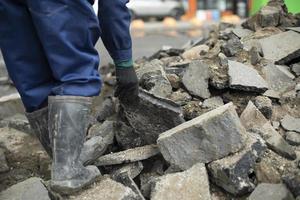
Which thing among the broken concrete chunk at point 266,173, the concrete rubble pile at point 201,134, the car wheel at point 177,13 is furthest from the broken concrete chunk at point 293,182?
the car wheel at point 177,13

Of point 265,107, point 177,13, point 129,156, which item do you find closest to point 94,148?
point 129,156

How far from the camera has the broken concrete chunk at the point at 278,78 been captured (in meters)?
3.57

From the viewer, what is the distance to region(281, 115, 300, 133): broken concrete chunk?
10.1 feet

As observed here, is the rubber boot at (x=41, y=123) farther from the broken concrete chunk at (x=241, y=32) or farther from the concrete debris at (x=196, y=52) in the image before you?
the broken concrete chunk at (x=241, y=32)

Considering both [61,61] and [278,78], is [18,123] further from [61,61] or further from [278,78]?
[278,78]

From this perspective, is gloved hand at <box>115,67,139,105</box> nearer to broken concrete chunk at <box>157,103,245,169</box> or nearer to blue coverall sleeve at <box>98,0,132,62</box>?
blue coverall sleeve at <box>98,0,132,62</box>

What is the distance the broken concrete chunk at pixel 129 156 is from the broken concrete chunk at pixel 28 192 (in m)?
0.37

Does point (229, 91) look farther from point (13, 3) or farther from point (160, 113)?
point (13, 3)

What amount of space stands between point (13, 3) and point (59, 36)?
357 mm

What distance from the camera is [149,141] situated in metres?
3.10

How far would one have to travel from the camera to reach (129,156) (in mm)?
2871

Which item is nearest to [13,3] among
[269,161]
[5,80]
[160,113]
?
[160,113]

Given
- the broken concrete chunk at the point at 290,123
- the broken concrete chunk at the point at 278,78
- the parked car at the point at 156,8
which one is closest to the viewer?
the broken concrete chunk at the point at 290,123

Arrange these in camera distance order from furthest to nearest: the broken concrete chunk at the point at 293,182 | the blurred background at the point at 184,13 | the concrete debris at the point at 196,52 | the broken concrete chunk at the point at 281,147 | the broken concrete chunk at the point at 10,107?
the blurred background at the point at 184,13, the broken concrete chunk at the point at 10,107, the concrete debris at the point at 196,52, the broken concrete chunk at the point at 281,147, the broken concrete chunk at the point at 293,182
